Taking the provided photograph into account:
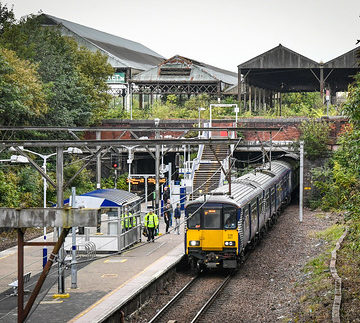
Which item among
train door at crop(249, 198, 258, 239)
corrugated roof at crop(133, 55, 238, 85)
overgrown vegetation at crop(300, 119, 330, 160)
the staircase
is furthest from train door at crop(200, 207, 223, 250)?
corrugated roof at crop(133, 55, 238, 85)

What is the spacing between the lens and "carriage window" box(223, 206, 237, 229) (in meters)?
20.8

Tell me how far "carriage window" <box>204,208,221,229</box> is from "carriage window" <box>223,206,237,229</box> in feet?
0.64

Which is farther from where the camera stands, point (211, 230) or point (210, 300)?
point (211, 230)

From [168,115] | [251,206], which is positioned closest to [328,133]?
[168,115]

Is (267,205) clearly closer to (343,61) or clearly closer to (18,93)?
(18,93)

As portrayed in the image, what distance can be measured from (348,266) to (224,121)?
29.5 m

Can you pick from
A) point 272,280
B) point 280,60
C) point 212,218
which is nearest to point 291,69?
point 280,60

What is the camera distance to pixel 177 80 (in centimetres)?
6122

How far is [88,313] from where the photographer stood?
15219mm

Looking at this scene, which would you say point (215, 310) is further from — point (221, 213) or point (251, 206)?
point (251, 206)

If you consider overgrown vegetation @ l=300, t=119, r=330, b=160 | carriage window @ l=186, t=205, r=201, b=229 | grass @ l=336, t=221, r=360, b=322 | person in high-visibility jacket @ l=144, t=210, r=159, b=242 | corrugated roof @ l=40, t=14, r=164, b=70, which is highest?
corrugated roof @ l=40, t=14, r=164, b=70

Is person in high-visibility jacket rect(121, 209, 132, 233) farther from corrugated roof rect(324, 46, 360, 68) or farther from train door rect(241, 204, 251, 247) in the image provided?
corrugated roof rect(324, 46, 360, 68)

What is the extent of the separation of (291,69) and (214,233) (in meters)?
34.9

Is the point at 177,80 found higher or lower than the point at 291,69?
lower
